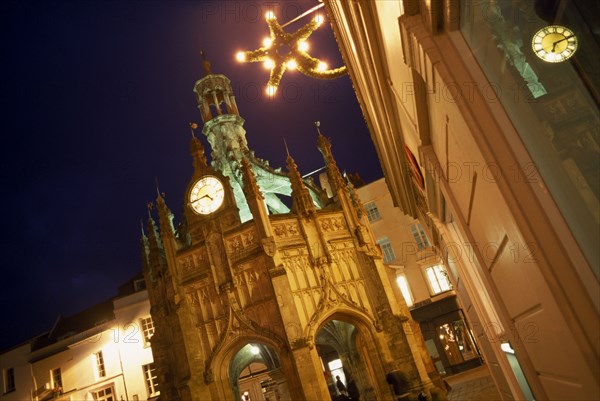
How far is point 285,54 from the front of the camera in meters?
7.62

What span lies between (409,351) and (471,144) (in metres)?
16.0

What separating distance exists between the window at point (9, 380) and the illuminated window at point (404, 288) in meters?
30.0

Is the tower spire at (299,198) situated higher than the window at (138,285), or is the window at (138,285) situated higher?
the window at (138,285)

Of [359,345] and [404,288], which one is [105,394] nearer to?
[359,345]

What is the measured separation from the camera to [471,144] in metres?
2.56

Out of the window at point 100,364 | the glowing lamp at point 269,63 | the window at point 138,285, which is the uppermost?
the window at point 138,285

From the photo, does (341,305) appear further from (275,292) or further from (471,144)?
(471,144)

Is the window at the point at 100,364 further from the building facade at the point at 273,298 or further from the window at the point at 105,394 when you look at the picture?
the building facade at the point at 273,298

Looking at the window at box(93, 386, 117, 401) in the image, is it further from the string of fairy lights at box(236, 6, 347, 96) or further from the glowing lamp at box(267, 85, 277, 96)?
the string of fairy lights at box(236, 6, 347, 96)

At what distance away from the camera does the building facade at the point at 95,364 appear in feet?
91.5

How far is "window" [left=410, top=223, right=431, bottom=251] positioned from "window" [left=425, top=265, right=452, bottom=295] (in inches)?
65.5

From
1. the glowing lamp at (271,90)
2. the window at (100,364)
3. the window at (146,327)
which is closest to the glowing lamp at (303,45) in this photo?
the glowing lamp at (271,90)

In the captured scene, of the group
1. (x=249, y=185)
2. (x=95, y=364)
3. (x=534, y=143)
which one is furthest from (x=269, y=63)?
(x=95, y=364)

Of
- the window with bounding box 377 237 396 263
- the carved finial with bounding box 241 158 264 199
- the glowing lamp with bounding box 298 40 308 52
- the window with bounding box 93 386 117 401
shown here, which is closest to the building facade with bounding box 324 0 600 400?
the glowing lamp with bounding box 298 40 308 52
